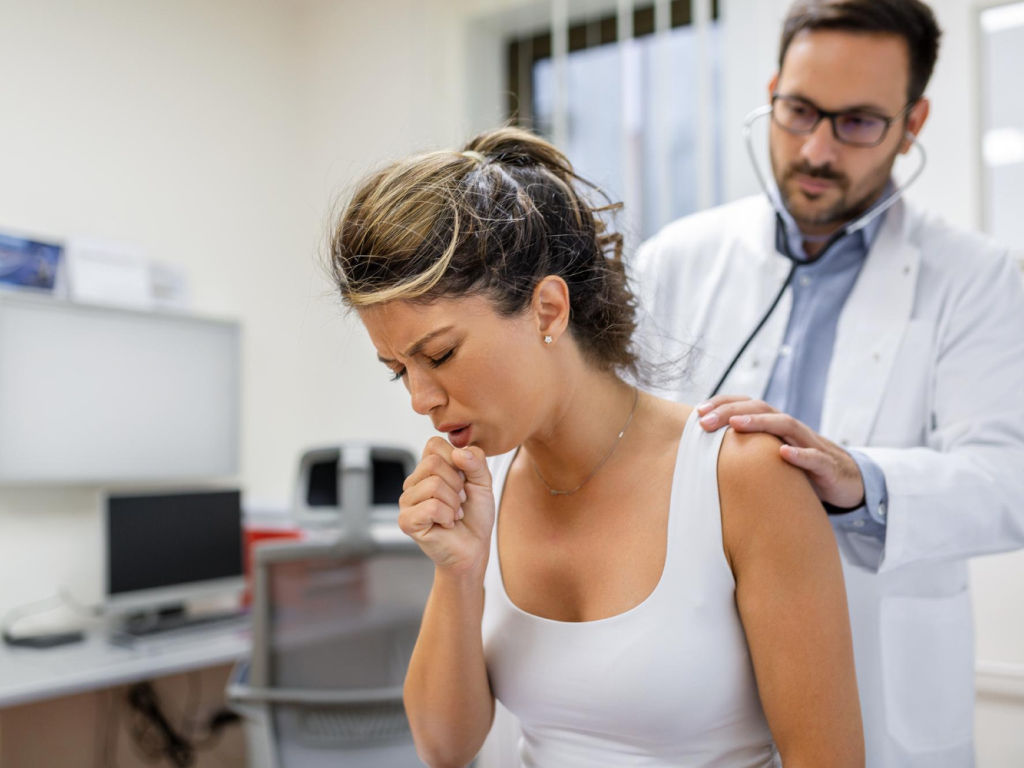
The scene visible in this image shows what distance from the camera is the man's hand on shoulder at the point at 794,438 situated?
3.03ft

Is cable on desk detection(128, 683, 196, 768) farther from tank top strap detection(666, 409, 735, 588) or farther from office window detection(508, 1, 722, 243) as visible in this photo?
tank top strap detection(666, 409, 735, 588)

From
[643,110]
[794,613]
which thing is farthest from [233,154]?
[794,613]

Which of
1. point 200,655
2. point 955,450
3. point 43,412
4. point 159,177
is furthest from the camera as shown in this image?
point 159,177

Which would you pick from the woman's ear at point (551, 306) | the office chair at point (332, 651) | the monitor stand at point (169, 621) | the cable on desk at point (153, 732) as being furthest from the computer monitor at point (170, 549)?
Result: the woman's ear at point (551, 306)

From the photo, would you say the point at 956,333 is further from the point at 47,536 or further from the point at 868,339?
the point at 47,536

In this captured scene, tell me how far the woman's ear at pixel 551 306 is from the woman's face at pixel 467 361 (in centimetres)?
1

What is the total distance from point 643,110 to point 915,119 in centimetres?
134

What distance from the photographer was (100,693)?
271 centimetres

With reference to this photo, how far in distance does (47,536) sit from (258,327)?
3.27ft

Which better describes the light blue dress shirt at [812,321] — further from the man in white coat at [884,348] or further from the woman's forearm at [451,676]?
the woman's forearm at [451,676]

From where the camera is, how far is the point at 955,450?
47.7 inches

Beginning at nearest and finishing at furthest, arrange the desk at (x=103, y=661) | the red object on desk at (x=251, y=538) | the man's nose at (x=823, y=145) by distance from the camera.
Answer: the man's nose at (x=823, y=145) < the desk at (x=103, y=661) < the red object on desk at (x=251, y=538)

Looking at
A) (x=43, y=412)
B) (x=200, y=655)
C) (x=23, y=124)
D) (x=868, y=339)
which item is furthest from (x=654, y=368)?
(x=23, y=124)

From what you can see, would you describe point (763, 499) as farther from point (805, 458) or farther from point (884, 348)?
point (884, 348)
